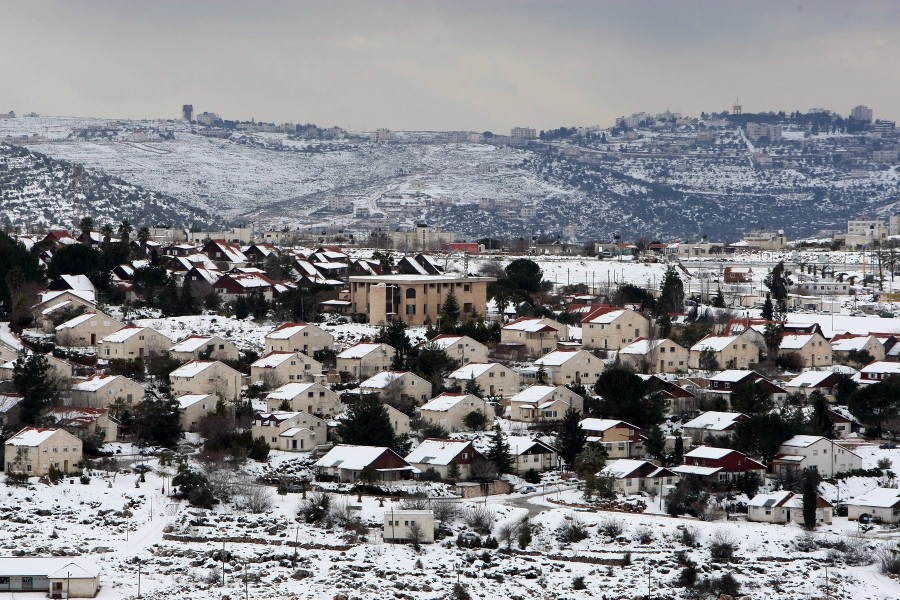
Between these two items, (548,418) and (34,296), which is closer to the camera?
(548,418)

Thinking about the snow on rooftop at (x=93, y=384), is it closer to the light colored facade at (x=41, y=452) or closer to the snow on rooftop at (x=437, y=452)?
the light colored facade at (x=41, y=452)

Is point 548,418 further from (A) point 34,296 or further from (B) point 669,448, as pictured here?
(A) point 34,296

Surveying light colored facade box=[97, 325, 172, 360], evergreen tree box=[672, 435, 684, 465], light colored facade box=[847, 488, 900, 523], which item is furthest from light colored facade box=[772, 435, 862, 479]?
light colored facade box=[97, 325, 172, 360]

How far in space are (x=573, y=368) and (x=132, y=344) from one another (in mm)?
12030

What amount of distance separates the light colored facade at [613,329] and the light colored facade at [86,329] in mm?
13671

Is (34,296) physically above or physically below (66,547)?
above

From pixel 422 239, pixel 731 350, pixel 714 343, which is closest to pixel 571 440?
pixel 731 350

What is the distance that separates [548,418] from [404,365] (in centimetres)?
534

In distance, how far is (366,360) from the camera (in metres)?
48.9

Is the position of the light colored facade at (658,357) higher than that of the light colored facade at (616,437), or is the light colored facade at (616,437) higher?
the light colored facade at (658,357)

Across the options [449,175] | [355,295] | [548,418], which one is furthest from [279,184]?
[548,418]

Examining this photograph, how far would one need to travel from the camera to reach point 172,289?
5684cm

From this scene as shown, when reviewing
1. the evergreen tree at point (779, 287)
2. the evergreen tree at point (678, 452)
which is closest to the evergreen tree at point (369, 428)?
the evergreen tree at point (678, 452)

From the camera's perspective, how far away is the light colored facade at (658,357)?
50219mm
